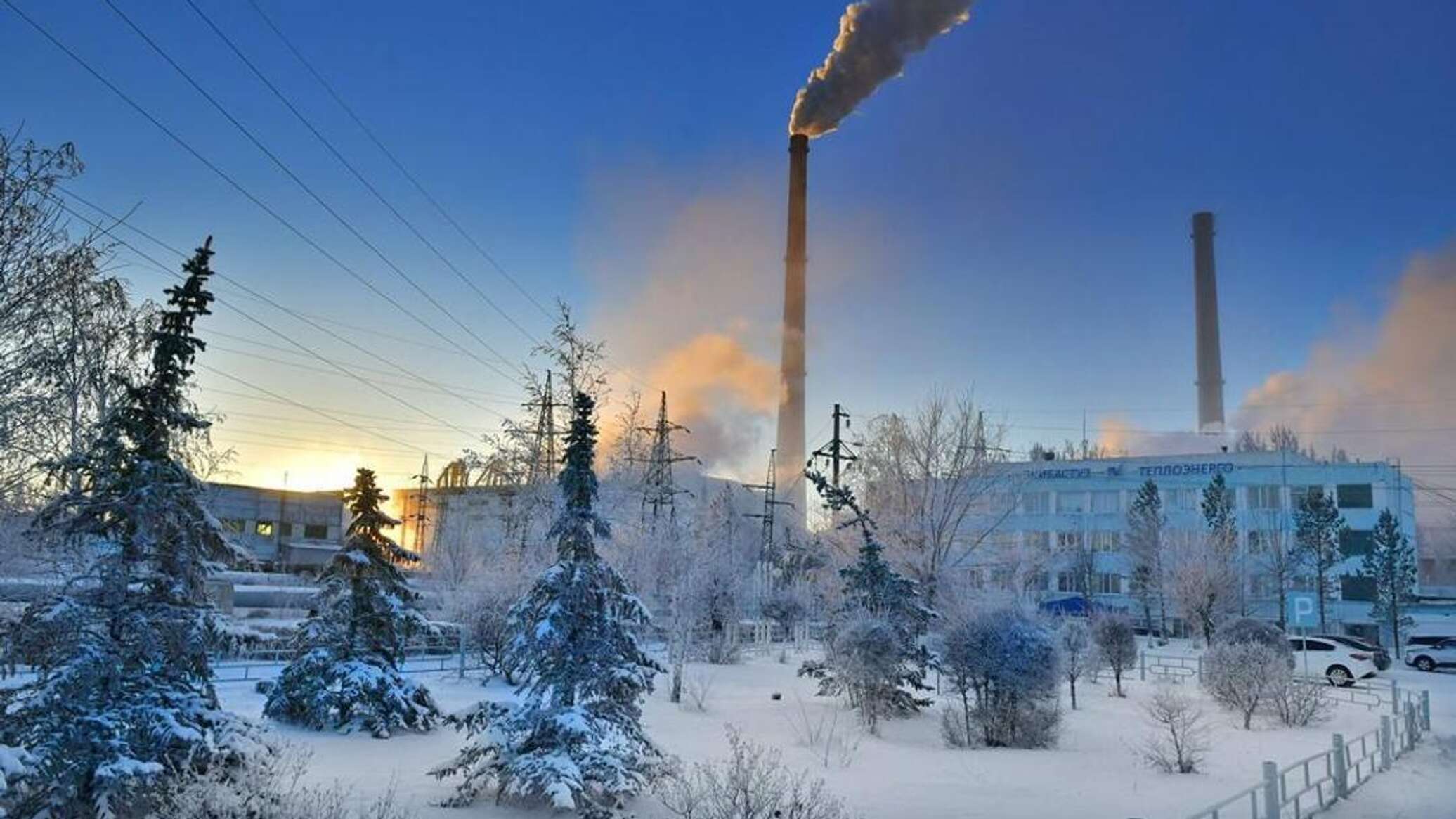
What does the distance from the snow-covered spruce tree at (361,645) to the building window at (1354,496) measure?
61900 mm

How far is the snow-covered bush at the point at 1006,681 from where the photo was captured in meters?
18.2

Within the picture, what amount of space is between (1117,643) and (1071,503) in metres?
46.5

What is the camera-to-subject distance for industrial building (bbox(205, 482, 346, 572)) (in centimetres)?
8188

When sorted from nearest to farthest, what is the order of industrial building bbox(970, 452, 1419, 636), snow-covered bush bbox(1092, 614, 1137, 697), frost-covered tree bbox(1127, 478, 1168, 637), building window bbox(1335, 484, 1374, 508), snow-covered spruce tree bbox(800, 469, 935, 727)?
snow-covered spruce tree bbox(800, 469, 935, 727)
snow-covered bush bbox(1092, 614, 1137, 697)
frost-covered tree bbox(1127, 478, 1168, 637)
industrial building bbox(970, 452, 1419, 636)
building window bbox(1335, 484, 1374, 508)

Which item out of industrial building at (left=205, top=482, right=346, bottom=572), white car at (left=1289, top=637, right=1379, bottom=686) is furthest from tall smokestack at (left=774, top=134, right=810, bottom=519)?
white car at (left=1289, top=637, right=1379, bottom=686)

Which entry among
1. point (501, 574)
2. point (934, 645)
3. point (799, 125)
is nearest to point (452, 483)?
point (799, 125)

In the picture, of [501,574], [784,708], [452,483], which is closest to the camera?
[784,708]

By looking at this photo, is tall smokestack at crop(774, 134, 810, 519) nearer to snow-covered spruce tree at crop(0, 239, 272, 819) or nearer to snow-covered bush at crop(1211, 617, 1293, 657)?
snow-covered bush at crop(1211, 617, 1293, 657)

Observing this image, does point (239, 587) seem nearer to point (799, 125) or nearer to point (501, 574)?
point (501, 574)

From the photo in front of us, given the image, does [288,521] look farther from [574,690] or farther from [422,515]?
[574,690]

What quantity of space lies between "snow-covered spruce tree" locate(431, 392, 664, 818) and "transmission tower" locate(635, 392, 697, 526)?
27.8 meters

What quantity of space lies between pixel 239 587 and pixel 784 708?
96.3 feet

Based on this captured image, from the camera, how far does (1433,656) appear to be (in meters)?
40.2

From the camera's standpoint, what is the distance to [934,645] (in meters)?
21.4
